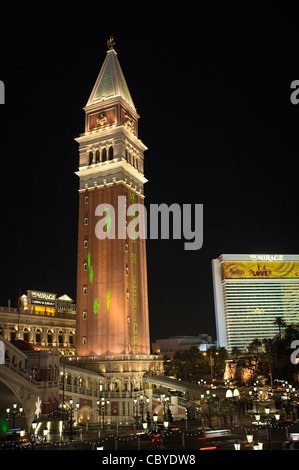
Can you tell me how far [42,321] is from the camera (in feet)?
302

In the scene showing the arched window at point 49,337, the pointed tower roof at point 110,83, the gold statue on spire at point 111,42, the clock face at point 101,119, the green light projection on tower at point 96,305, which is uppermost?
the gold statue on spire at point 111,42

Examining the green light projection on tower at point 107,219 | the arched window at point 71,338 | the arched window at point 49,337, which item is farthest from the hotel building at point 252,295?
the green light projection on tower at point 107,219

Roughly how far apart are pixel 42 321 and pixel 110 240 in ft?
96.6

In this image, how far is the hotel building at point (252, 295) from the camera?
16775 cm

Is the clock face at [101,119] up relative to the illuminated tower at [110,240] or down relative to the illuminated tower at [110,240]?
up

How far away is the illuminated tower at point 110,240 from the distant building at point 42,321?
1678 cm

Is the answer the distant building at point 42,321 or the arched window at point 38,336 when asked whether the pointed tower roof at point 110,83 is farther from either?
the arched window at point 38,336

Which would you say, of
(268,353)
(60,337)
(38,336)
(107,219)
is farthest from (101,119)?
(268,353)

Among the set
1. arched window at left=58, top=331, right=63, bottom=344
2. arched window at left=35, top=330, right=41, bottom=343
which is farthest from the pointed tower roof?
arched window at left=58, top=331, right=63, bottom=344

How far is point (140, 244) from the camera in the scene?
83625mm

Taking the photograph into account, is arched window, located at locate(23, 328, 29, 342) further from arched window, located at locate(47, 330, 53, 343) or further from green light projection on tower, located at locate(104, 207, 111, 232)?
green light projection on tower, located at locate(104, 207, 111, 232)

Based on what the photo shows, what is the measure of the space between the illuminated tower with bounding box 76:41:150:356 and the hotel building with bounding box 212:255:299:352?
9345 centimetres
